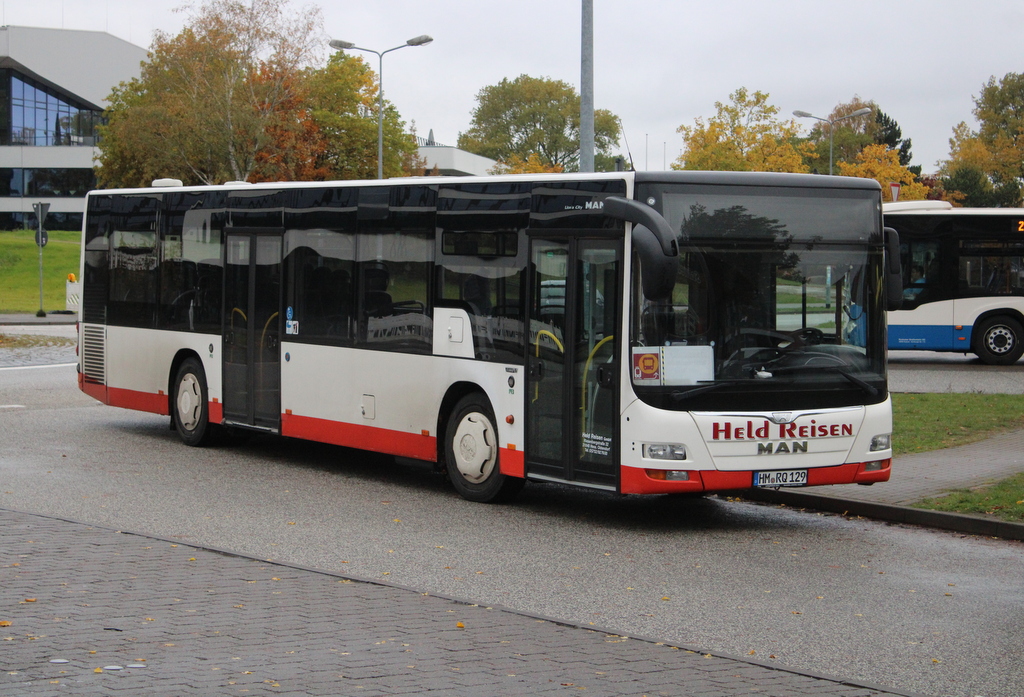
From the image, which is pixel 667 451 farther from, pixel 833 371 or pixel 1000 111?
pixel 1000 111

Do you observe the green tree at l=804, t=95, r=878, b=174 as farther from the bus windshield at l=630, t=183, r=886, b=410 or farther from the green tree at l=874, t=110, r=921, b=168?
the bus windshield at l=630, t=183, r=886, b=410

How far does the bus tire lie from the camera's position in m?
14.8

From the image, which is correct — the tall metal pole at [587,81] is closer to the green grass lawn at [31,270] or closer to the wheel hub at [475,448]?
the wheel hub at [475,448]

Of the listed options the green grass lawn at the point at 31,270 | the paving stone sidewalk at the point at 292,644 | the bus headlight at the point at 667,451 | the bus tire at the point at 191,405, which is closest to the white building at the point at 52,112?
the green grass lawn at the point at 31,270

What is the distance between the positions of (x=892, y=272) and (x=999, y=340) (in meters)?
17.8

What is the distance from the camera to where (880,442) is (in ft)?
33.6

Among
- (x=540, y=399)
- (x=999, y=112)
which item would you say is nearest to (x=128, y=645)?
(x=540, y=399)

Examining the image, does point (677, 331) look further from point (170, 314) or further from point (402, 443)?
point (170, 314)

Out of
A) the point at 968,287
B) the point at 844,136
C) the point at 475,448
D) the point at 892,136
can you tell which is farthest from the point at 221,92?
the point at 892,136

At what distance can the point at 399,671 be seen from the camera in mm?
5895

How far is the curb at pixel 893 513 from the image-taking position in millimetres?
9766

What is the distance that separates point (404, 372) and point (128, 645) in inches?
230

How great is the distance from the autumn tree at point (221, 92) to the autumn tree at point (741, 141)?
1869 cm

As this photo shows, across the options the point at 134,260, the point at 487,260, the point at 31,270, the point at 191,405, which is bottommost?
the point at 191,405
